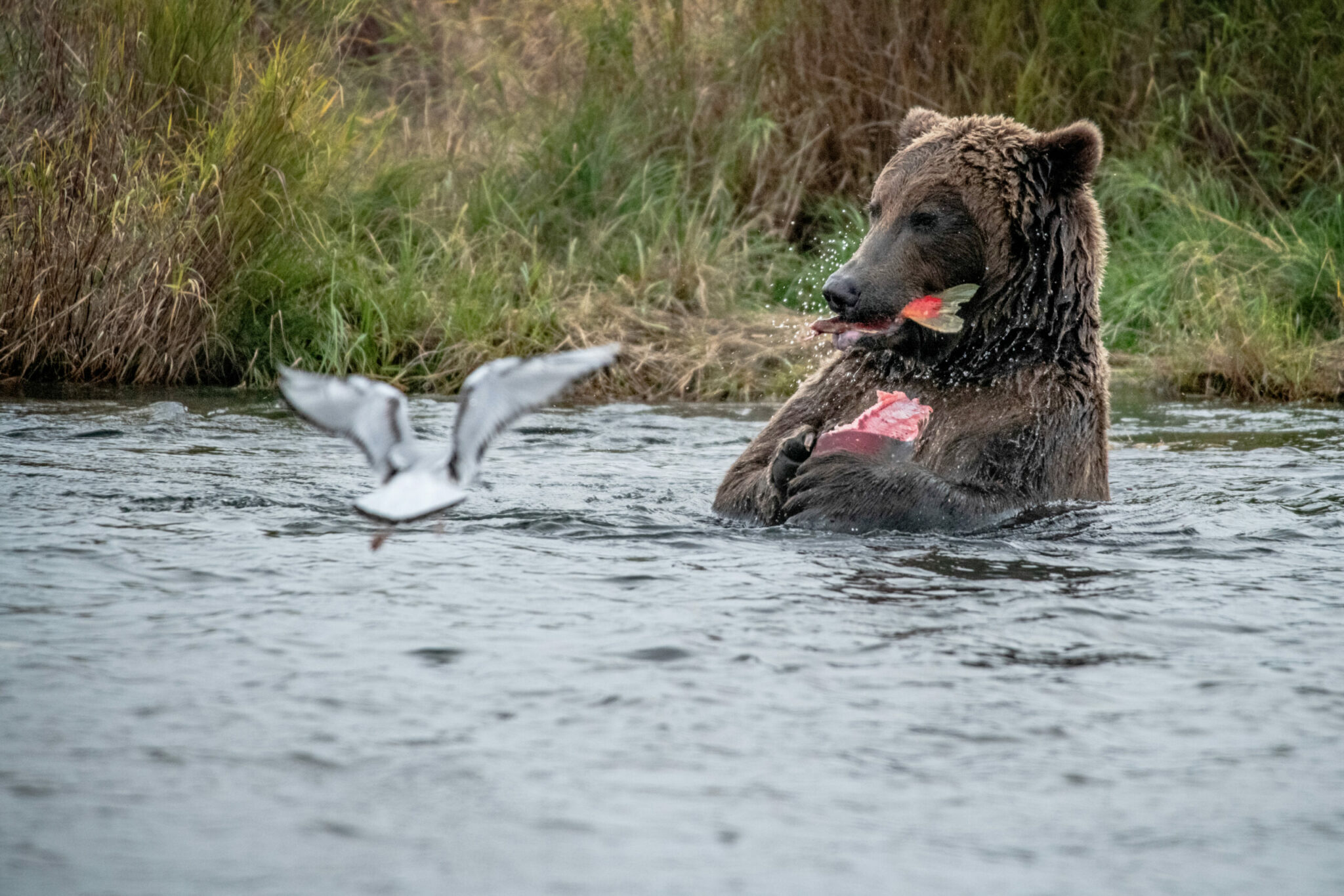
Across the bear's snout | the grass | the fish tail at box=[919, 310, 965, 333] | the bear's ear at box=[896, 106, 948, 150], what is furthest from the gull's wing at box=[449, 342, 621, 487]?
the grass

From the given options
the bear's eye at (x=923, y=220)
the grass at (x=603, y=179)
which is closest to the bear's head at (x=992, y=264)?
the bear's eye at (x=923, y=220)

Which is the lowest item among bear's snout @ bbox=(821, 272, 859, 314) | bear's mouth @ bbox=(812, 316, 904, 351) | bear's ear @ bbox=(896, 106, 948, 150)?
bear's mouth @ bbox=(812, 316, 904, 351)

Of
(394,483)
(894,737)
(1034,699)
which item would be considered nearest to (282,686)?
(394,483)

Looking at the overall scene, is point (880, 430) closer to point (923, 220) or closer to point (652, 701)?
point (923, 220)

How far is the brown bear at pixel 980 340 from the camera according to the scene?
4.82m

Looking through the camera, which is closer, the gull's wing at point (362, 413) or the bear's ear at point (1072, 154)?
the gull's wing at point (362, 413)

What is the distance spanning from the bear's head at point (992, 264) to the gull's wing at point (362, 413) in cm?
171

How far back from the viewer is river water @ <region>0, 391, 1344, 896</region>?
8.36ft

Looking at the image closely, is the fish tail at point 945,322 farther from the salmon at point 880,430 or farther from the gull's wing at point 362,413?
the gull's wing at point 362,413

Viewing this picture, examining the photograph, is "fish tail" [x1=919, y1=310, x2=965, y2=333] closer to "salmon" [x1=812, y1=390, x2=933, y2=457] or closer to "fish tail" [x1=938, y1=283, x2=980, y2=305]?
"fish tail" [x1=938, y1=283, x2=980, y2=305]

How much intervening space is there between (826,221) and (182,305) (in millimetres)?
4204

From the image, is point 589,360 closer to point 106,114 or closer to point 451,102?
point 106,114

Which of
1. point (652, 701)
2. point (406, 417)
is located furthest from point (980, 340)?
point (652, 701)

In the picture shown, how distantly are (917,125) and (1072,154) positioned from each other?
0.68 metres
